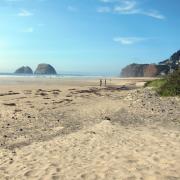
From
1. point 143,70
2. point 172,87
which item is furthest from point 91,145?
point 143,70

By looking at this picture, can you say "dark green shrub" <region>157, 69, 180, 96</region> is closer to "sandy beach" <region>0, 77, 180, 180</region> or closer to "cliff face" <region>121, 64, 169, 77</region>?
"sandy beach" <region>0, 77, 180, 180</region>

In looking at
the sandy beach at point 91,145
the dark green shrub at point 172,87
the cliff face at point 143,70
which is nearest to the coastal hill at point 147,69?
the cliff face at point 143,70

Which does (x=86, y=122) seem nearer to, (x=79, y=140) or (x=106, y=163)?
(x=79, y=140)

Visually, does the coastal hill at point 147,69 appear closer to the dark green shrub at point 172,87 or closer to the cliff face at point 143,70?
the cliff face at point 143,70

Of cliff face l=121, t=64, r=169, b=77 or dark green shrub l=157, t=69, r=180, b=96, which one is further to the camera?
cliff face l=121, t=64, r=169, b=77

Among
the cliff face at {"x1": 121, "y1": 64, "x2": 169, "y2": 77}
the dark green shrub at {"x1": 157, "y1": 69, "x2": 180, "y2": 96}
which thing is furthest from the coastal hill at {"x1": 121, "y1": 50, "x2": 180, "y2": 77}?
the dark green shrub at {"x1": 157, "y1": 69, "x2": 180, "y2": 96}

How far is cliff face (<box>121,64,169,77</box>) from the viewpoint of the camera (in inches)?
5084

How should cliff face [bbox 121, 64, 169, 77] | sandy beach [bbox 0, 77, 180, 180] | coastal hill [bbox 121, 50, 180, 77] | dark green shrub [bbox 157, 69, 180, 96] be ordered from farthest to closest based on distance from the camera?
cliff face [bbox 121, 64, 169, 77] < coastal hill [bbox 121, 50, 180, 77] < dark green shrub [bbox 157, 69, 180, 96] < sandy beach [bbox 0, 77, 180, 180]

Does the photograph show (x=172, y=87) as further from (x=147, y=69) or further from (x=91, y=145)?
(x=147, y=69)

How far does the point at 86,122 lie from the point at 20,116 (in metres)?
3.75

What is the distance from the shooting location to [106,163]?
9.10 metres

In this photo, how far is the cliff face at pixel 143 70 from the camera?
12912 centimetres

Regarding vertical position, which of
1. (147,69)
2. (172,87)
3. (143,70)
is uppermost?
(147,69)

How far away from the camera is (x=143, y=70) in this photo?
5807 inches
